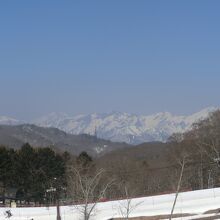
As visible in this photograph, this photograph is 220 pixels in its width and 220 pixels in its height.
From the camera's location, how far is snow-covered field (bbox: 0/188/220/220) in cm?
5469

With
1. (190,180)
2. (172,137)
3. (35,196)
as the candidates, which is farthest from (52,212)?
Answer: (172,137)

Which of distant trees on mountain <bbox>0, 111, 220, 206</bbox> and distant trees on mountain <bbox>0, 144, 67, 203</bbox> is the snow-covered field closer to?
distant trees on mountain <bbox>0, 111, 220, 206</bbox>

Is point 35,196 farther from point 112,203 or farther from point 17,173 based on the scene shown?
point 112,203

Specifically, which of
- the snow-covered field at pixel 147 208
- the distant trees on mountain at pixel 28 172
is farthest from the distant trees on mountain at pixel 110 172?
the snow-covered field at pixel 147 208

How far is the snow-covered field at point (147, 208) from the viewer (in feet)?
179

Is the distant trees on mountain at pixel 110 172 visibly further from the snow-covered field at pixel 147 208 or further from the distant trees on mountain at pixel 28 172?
the snow-covered field at pixel 147 208

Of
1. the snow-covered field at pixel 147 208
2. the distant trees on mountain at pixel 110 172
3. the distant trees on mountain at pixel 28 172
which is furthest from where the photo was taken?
the distant trees on mountain at pixel 28 172

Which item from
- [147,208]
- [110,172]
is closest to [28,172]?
[110,172]

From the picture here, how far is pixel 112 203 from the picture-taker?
64125 millimetres

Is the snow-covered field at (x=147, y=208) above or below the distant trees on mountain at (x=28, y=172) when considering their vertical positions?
below

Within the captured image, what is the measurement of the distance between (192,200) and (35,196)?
32.4 metres

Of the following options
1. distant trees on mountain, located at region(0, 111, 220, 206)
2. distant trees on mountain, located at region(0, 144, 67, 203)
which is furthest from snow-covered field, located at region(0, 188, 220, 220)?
distant trees on mountain, located at region(0, 144, 67, 203)

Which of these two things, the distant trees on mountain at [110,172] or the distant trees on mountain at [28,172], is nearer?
the distant trees on mountain at [110,172]

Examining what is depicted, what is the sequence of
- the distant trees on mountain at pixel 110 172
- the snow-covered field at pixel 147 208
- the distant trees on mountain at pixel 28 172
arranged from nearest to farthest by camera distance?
the snow-covered field at pixel 147 208
the distant trees on mountain at pixel 110 172
the distant trees on mountain at pixel 28 172
